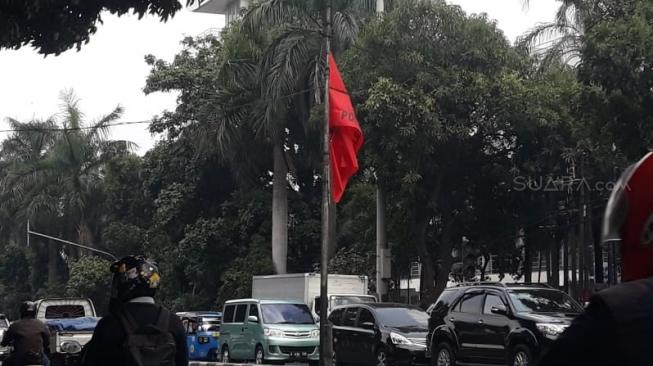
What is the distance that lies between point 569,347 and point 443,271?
101ft

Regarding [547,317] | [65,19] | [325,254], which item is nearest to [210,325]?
[325,254]

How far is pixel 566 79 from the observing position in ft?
100

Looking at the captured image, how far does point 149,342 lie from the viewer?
479cm

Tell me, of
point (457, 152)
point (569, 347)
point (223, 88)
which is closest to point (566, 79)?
point (457, 152)

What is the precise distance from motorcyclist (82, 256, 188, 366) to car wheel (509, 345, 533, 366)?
12329mm

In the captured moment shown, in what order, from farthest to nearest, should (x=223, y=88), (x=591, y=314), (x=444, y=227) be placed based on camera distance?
(x=223, y=88) → (x=444, y=227) → (x=591, y=314)

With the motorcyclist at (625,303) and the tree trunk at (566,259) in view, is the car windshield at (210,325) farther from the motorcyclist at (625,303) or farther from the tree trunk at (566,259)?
the motorcyclist at (625,303)

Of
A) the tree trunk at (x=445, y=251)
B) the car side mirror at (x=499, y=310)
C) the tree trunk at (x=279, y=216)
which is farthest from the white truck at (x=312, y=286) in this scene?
the car side mirror at (x=499, y=310)

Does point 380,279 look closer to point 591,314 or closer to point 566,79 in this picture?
point 566,79

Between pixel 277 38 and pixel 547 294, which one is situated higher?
pixel 277 38

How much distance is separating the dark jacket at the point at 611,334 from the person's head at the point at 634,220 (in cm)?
10

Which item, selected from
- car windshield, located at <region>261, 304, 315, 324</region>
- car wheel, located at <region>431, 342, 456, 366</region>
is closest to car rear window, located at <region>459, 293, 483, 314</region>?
car wheel, located at <region>431, 342, 456, 366</region>

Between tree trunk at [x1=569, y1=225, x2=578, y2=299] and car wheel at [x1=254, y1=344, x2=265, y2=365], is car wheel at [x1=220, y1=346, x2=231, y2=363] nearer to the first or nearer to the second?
car wheel at [x1=254, y1=344, x2=265, y2=365]

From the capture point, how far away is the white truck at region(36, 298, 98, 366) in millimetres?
14769
